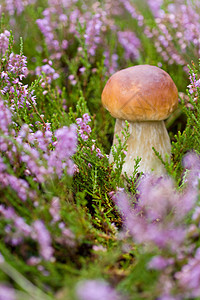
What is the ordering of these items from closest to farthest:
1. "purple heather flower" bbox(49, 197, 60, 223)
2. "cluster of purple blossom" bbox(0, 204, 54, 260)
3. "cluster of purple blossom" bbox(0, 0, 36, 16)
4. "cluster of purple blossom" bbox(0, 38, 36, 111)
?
"cluster of purple blossom" bbox(0, 204, 54, 260) < "purple heather flower" bbox(49, 197, 60, 223) < "cluster of purple blossom" bbox(0, 38, 36, 111) < "cluster of purple blossom" bbox(0, 0, 36, 16)

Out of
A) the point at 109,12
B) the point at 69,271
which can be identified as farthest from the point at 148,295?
the point at 109,12

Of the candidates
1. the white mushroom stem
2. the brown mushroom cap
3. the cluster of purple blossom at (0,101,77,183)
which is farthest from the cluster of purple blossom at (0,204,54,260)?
the white mushroom stem

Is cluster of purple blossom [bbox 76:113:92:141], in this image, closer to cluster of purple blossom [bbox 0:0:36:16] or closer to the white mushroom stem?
the white mushroom stem

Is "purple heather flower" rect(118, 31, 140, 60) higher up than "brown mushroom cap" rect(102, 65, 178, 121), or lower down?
higher up

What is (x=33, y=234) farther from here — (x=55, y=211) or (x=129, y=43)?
(x=129, y=43)

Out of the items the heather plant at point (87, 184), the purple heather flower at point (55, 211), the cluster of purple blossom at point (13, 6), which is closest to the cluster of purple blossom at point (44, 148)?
the heather plant at point (87, 184)

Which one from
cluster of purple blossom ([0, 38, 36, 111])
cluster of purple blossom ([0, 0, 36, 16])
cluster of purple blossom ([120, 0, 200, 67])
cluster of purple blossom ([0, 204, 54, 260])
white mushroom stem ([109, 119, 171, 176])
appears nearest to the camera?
cluster of purple blossom ([0, 204, 54, 260])

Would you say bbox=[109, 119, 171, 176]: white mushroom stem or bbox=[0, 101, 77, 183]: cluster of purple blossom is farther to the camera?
bbox=[109, 119, 171, 176]: white mushroom stem

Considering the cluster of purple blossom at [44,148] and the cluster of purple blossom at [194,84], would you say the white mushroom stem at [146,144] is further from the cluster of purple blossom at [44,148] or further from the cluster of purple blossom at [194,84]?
the cluster of purple blossom at [44,148]

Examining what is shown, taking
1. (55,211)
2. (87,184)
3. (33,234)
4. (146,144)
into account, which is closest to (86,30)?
(146,144)
